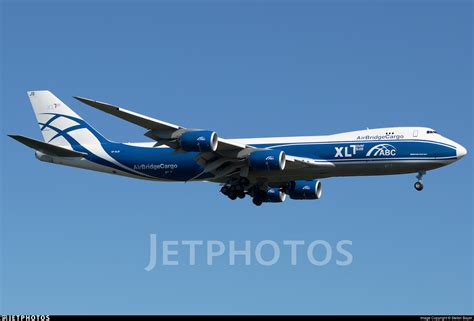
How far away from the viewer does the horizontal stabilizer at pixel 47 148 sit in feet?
185

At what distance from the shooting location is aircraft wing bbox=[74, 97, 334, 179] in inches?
2037

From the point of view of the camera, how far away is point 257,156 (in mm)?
54938

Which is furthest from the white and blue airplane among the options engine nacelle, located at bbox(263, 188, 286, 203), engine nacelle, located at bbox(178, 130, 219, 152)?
engine nacelle, located at bbox(263, 188, 286, 203)

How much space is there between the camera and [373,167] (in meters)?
55.2

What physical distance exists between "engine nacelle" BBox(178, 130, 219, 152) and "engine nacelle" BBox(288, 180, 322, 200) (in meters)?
9.97

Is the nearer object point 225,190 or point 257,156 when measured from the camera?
point 257,156

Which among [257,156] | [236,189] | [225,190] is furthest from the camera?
[225,190]

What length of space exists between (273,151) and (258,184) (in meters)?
5.06

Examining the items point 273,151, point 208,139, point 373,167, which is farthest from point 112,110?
point 373,167

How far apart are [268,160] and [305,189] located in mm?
7845

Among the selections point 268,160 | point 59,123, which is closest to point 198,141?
point 268,160

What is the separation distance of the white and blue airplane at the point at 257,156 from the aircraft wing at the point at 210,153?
5cm

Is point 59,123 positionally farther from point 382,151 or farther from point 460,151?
point 460,151

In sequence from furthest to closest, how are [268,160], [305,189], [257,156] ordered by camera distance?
[305,189] < [257,156] < [268,160]
